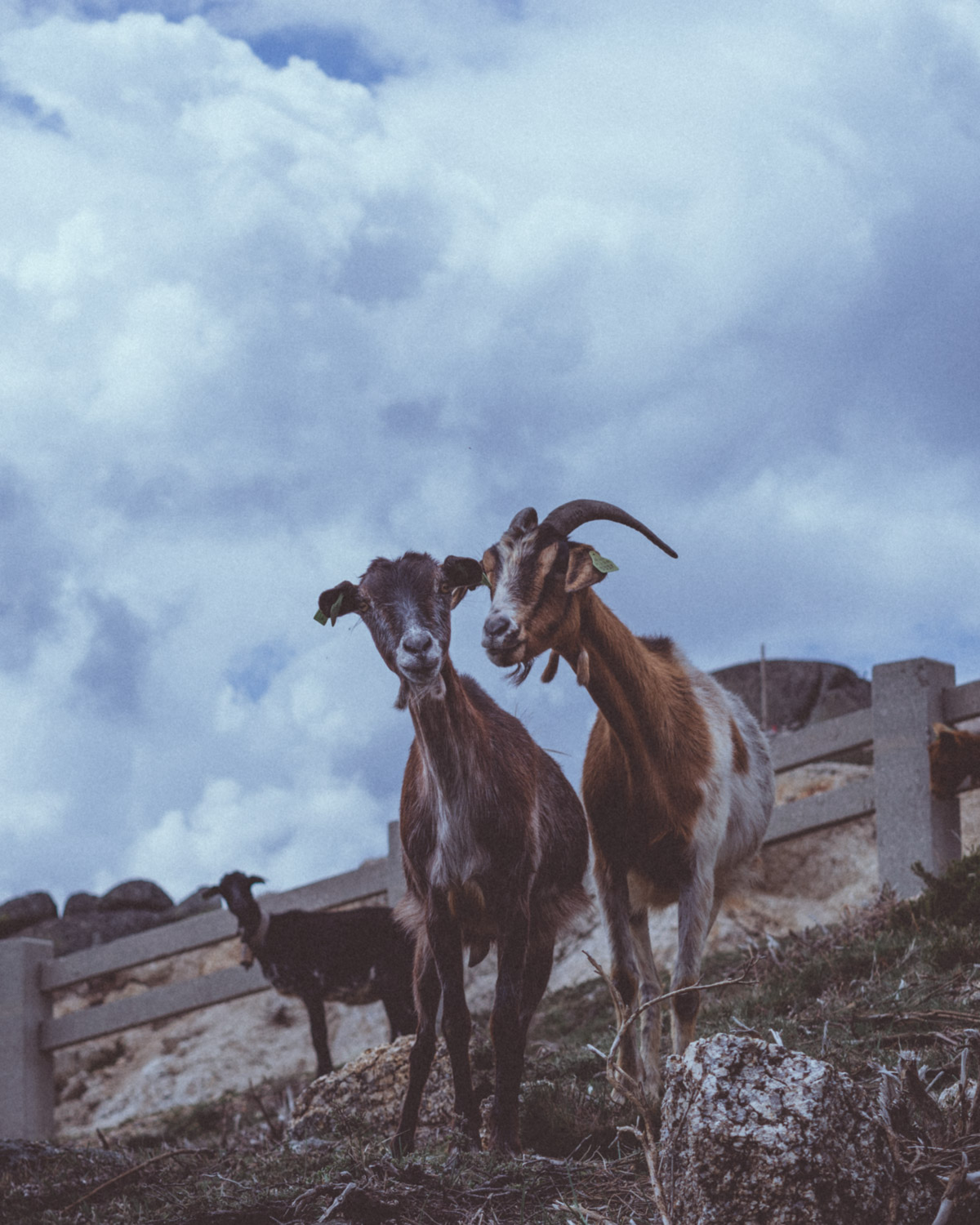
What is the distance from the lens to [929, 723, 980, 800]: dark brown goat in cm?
1027

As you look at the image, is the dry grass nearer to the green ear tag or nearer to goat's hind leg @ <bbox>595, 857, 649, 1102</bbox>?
goat's hind leg @ <bbox>595, 857, 649, 1102</bbox>

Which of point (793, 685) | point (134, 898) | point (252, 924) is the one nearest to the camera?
point (252, 924)

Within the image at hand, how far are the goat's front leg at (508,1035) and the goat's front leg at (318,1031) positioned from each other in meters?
5.13

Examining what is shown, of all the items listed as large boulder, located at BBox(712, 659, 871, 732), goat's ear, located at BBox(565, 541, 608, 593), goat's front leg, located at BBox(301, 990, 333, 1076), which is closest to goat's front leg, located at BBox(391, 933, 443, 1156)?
goat's ear, located at BBox(565, 541, 608, 593)

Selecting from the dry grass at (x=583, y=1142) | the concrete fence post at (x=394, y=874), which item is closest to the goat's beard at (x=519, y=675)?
the dry grass at (x=583, y=1142)

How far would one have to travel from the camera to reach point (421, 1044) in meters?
4.96

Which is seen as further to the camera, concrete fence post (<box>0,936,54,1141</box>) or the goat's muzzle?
concrete fence post (<box>0,936,54,1141</box>)

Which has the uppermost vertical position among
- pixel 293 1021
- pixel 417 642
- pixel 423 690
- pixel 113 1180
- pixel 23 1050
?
pixel 417 642

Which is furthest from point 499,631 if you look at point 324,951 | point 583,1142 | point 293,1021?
point 293,1021

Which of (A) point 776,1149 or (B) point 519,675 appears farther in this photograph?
(B) point 519,675

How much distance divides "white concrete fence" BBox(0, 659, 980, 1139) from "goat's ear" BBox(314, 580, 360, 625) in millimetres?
6999

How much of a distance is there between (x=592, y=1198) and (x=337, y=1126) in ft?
7.84

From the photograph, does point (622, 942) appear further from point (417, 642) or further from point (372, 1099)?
point (417, 642)

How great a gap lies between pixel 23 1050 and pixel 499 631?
11.4 metres
